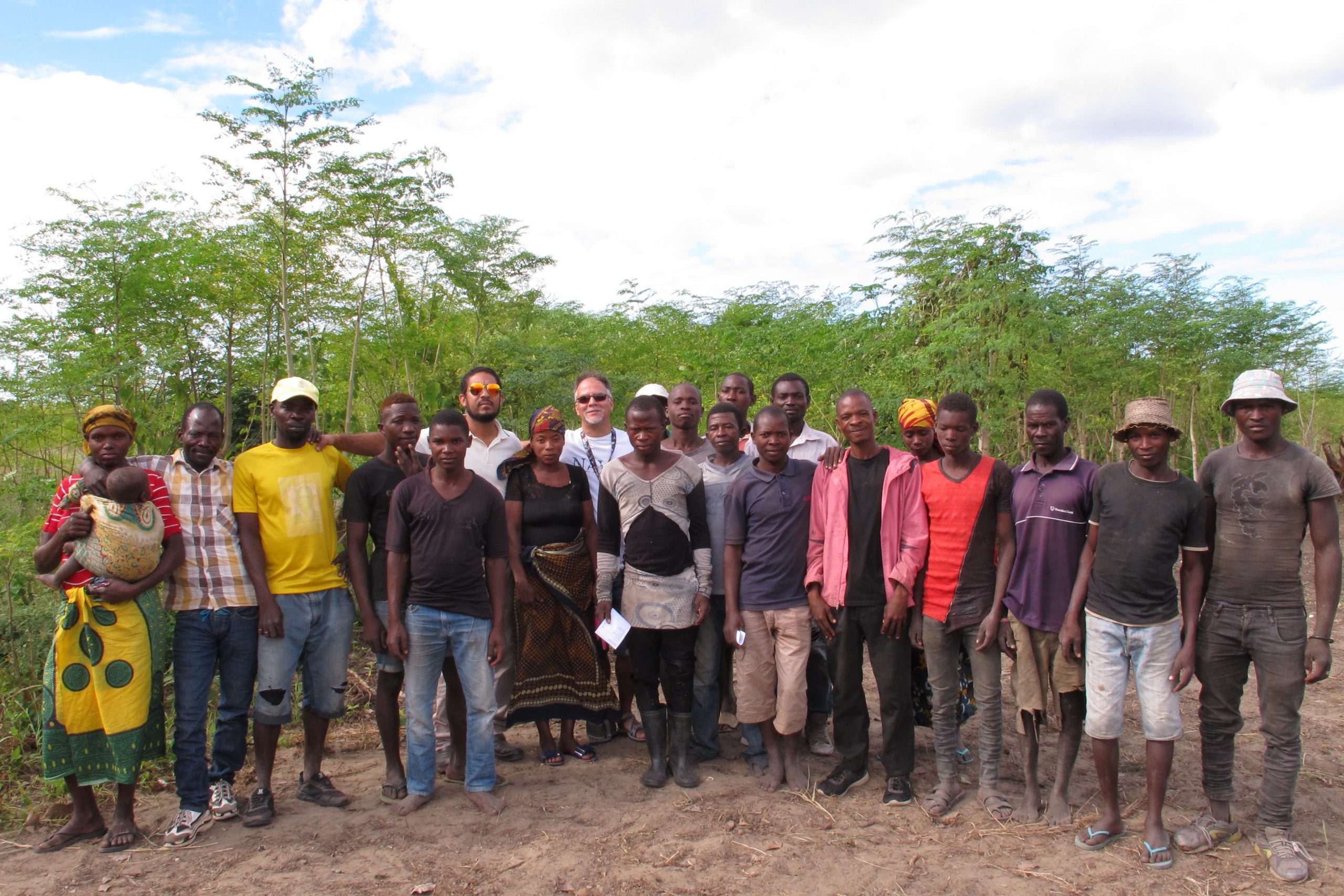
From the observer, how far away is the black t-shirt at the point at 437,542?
3.78 meters

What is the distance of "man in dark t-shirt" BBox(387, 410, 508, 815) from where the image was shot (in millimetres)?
3787

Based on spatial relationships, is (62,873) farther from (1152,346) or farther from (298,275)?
(1152,346)

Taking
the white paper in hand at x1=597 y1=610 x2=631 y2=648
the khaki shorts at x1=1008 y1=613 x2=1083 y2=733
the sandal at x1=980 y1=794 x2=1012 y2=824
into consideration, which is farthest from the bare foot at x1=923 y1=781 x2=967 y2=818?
the white paper in hand at x1=597 y1=610 x2=631 y2=648

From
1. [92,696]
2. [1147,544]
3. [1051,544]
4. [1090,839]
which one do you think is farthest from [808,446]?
[92,696]

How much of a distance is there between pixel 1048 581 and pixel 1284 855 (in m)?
1.33

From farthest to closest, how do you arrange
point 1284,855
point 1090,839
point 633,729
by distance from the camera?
1. point 633,729
2. point 1090,839
3. point 1284,855

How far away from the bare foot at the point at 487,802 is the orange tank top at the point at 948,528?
2144 mm

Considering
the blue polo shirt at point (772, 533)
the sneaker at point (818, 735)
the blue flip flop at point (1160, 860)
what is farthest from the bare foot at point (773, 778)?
the blue flip flop at point (1160, 860)

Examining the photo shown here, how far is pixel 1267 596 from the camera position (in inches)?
132

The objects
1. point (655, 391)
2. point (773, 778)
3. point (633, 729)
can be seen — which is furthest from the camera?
point (655, 391)

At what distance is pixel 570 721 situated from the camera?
15.1ft

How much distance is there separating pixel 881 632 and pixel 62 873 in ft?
11.5

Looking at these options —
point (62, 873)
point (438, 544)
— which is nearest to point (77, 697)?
point (62, 873)

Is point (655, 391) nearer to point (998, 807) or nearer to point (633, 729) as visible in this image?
point (633, 729)
